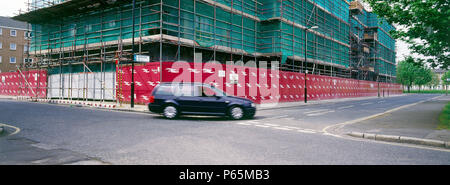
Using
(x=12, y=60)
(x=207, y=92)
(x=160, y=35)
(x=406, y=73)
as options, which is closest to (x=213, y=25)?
(x=160, y=35)

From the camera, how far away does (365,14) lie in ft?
181

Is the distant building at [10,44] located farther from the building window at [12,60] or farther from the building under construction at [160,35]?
the building under construction at [160,35]

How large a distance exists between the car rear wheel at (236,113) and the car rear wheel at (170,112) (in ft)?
7.44

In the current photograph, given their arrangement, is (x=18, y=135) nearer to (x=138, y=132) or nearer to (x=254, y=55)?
(x=138, y=132)

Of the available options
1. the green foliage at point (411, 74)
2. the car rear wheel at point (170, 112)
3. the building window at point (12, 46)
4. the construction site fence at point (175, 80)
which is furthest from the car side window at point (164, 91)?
the green foliage at point (411, 74)

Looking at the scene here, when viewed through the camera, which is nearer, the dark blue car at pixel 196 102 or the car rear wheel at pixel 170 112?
the dark blue car at pixel 196 102

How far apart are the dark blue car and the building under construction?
7.67m

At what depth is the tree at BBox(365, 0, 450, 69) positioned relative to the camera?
11273 millimetres

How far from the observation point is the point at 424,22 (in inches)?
472

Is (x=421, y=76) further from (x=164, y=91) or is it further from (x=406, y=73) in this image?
(x=164, y=91)

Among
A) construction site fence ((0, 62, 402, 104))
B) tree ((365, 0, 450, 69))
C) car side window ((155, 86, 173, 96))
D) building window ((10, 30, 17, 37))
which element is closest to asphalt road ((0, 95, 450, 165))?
car side window ((155, 86, 173, 96))

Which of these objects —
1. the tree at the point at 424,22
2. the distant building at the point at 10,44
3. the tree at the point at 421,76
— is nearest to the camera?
the tree at the point at 424,22

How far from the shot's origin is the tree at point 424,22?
1127 cm

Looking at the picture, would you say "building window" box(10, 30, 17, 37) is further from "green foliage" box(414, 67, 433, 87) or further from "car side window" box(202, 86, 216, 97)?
"green foliage" box(414, 67, 433, 87)
